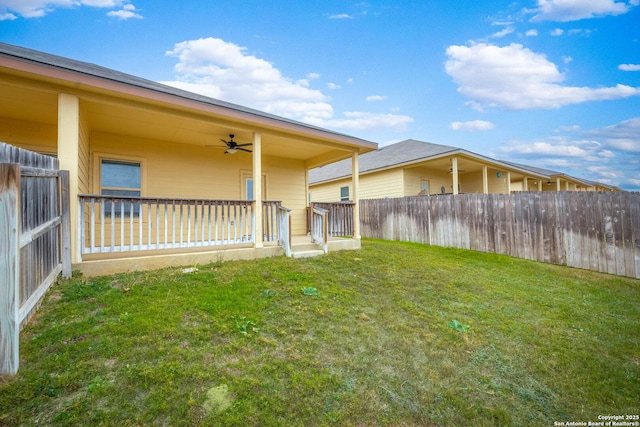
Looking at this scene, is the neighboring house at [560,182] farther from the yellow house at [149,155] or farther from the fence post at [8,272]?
the fence post at [8,272]

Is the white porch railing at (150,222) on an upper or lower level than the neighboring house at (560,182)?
lower

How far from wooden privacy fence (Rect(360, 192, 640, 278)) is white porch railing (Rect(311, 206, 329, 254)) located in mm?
4794

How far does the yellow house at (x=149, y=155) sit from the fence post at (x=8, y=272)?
2.04 m

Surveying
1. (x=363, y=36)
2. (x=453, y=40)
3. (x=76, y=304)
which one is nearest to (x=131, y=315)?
(x=76, y=304)

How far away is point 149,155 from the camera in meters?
6.94

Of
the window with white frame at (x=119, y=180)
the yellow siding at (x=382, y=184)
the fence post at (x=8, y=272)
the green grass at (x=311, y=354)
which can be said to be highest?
the yellow siding at (x=382, y=184)

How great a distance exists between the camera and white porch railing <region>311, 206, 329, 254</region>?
264 inches

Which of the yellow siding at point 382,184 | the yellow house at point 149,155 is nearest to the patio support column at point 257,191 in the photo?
the yellow house at point 149,155

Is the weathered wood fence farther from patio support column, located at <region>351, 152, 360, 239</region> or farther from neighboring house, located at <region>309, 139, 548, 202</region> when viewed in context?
neighboring house, located at <region>309, 139, 548, 202</region>

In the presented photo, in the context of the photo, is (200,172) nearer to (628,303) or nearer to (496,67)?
(628,303)

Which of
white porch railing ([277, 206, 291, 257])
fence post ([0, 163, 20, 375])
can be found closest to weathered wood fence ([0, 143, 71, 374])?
fence post ([0, 163, 20, 375])

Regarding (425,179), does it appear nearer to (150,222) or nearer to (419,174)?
(419,174)

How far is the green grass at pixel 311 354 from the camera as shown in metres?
1.97

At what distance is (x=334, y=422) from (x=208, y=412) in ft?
3.00
